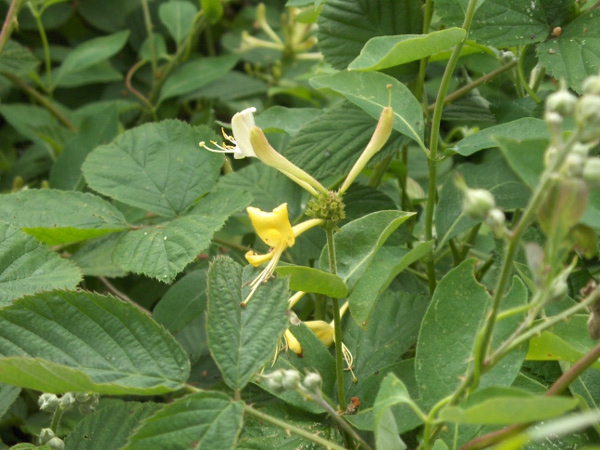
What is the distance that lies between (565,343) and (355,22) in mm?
554

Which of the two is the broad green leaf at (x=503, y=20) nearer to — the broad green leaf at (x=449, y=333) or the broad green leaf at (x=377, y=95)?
the broad green leaf at (x=377, y=95)

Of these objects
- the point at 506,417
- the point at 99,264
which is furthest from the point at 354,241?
the point at 99,264

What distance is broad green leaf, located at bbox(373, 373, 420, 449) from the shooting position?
21.0 inches

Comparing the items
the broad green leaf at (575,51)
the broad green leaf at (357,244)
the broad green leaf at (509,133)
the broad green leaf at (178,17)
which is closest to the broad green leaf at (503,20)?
the broad green leaf at (575,51)

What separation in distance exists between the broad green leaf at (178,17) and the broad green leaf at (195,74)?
7 centimetres

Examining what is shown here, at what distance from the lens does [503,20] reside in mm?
870

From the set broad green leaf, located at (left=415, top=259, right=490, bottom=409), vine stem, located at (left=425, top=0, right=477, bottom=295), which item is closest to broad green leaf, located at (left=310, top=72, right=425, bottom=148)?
vine stem, located at (left=425, top=0, right=477, bottom=295)

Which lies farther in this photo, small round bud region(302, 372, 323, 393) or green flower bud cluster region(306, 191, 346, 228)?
green flower bud cluster region(306, 191, 346, 228)

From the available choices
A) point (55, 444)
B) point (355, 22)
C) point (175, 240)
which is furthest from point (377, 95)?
point (55, 444)

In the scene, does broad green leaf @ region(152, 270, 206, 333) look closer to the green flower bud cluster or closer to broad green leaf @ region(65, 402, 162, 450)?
broad green leaf @ region(65, 402, 162, 450)

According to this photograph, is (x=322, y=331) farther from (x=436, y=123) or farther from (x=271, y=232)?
(x=436, y=123)

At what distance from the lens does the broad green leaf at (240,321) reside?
60cm

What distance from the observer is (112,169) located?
3.36 ft

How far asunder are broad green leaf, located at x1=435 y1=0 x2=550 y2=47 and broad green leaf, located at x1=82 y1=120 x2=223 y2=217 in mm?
382
